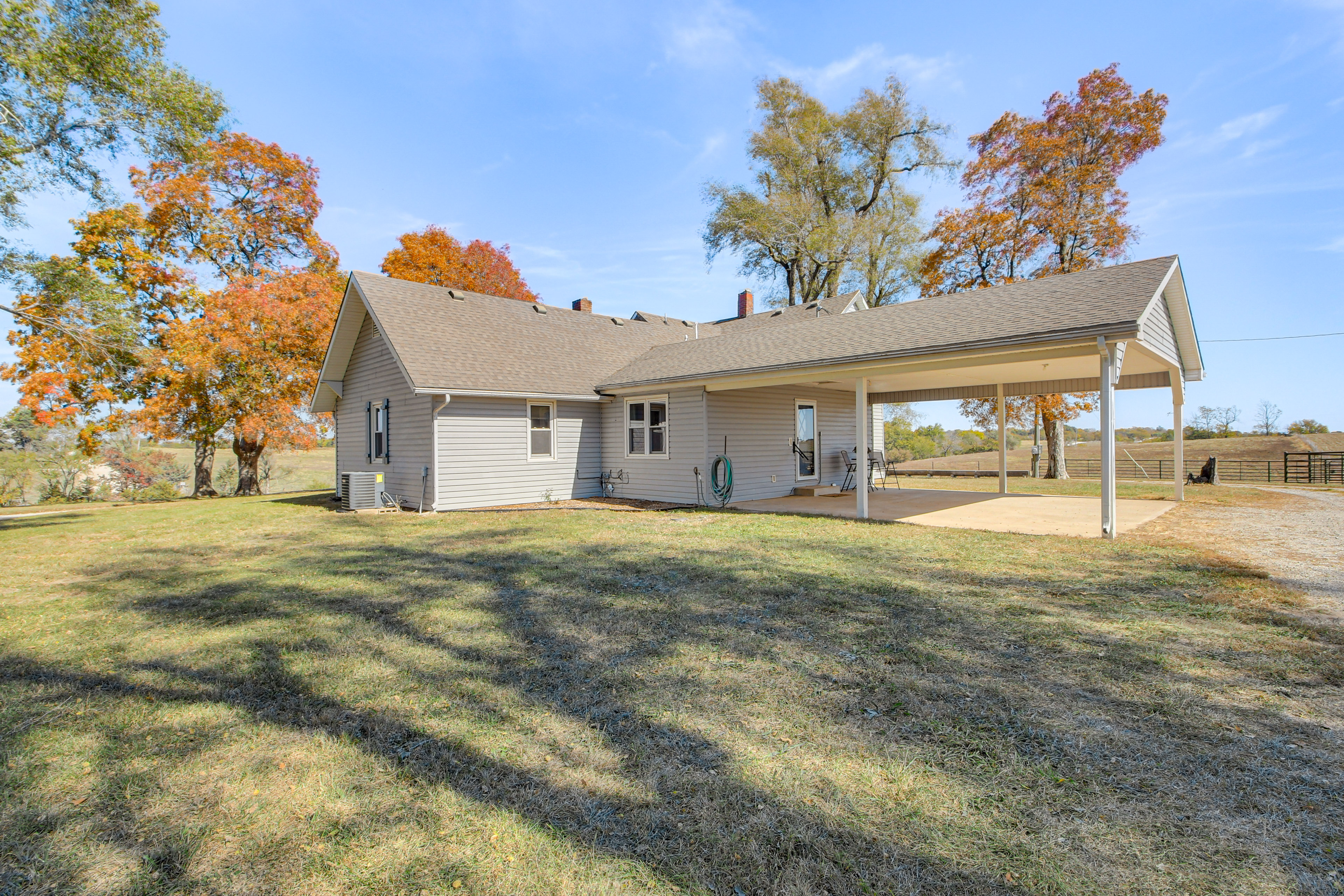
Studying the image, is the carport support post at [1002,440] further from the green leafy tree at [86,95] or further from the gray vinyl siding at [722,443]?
the green leafy tree at [86,95]

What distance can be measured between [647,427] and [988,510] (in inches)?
284

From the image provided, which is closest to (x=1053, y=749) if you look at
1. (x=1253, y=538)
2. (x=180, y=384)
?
(x=1253, y=538)

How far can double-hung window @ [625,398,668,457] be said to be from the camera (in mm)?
13367

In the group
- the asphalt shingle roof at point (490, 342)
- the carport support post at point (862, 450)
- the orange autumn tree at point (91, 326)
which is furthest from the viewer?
the asphalt shingle roof at point (490, 342)

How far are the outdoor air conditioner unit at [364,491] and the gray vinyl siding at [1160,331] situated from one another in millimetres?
13664

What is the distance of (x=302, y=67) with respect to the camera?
36.4 feet

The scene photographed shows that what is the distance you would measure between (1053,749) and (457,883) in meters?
2.56

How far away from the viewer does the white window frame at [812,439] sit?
14.5 metres

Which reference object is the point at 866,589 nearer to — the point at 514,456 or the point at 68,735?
the point at 68,735

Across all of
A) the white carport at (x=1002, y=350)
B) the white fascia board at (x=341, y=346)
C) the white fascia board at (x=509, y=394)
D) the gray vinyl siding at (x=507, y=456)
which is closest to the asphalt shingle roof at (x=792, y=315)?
the white carport at (x=1002, y=350)

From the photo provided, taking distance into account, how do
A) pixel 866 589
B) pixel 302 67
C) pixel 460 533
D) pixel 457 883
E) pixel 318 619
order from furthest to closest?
pixel 302 67 < pixel 460 533 < pixel 866 589 < pixel 318 619 < pixel 457 883

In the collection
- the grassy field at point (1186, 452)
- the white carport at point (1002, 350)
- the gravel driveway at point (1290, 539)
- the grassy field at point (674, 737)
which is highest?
the white carport at point (1002, 350)

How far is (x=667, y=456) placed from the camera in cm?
1316

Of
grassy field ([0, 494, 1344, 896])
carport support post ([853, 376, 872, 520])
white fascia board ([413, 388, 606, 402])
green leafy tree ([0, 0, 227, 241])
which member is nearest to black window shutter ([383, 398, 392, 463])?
white fascia board ([413, 388, 606, 402])
